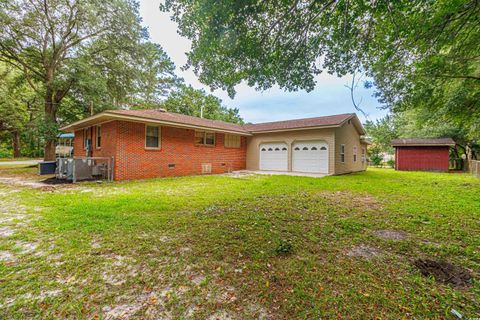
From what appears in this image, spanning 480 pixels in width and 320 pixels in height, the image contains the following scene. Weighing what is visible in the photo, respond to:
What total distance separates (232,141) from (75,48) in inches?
486

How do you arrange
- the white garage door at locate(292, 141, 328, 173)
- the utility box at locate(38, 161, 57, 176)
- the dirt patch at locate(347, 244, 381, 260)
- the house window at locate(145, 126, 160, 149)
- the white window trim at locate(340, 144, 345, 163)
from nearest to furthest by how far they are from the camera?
1. the dirt patch at locate(347, 244, 381, 260)
2. the house window at locate(145, 126, 160, 149)
3. the utility box at locate(38, 161, 57, 176)
4. the white garage door at locate(292, 141, 328, 173)
5. the white window trim at locate(340, 144, 345, 163)

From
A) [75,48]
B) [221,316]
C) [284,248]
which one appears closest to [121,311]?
[221,316]

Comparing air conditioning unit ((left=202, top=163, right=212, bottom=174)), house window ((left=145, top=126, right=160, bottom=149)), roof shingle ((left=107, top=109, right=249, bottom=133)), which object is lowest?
air conditioning unit ((left=202, top=163, right=212, bottom=174))

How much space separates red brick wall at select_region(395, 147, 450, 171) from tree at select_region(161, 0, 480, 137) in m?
13.8

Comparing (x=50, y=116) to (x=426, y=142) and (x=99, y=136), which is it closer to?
(x=99, y=136)

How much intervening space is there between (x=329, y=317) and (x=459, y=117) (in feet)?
30.6

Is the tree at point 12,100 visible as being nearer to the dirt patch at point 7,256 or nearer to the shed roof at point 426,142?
the dirt patch at point 7,256

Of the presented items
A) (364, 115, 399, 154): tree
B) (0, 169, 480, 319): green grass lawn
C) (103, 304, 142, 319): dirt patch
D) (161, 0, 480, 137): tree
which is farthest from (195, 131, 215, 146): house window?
(364, 115, 399, 154): tree

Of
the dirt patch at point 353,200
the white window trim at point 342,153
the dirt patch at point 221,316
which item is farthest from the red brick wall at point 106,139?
the white window trim at point 342,153

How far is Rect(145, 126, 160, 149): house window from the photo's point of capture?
9.92 m

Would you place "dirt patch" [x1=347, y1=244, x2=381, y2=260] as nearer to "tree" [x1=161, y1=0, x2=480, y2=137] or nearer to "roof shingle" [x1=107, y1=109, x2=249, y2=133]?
"tree" [x1=161, y1=0, x2=480, y2=137]

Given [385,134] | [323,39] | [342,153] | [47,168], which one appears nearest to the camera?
[323,39]

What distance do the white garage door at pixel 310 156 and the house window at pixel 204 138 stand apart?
535 cm

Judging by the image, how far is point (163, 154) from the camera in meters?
10.4
